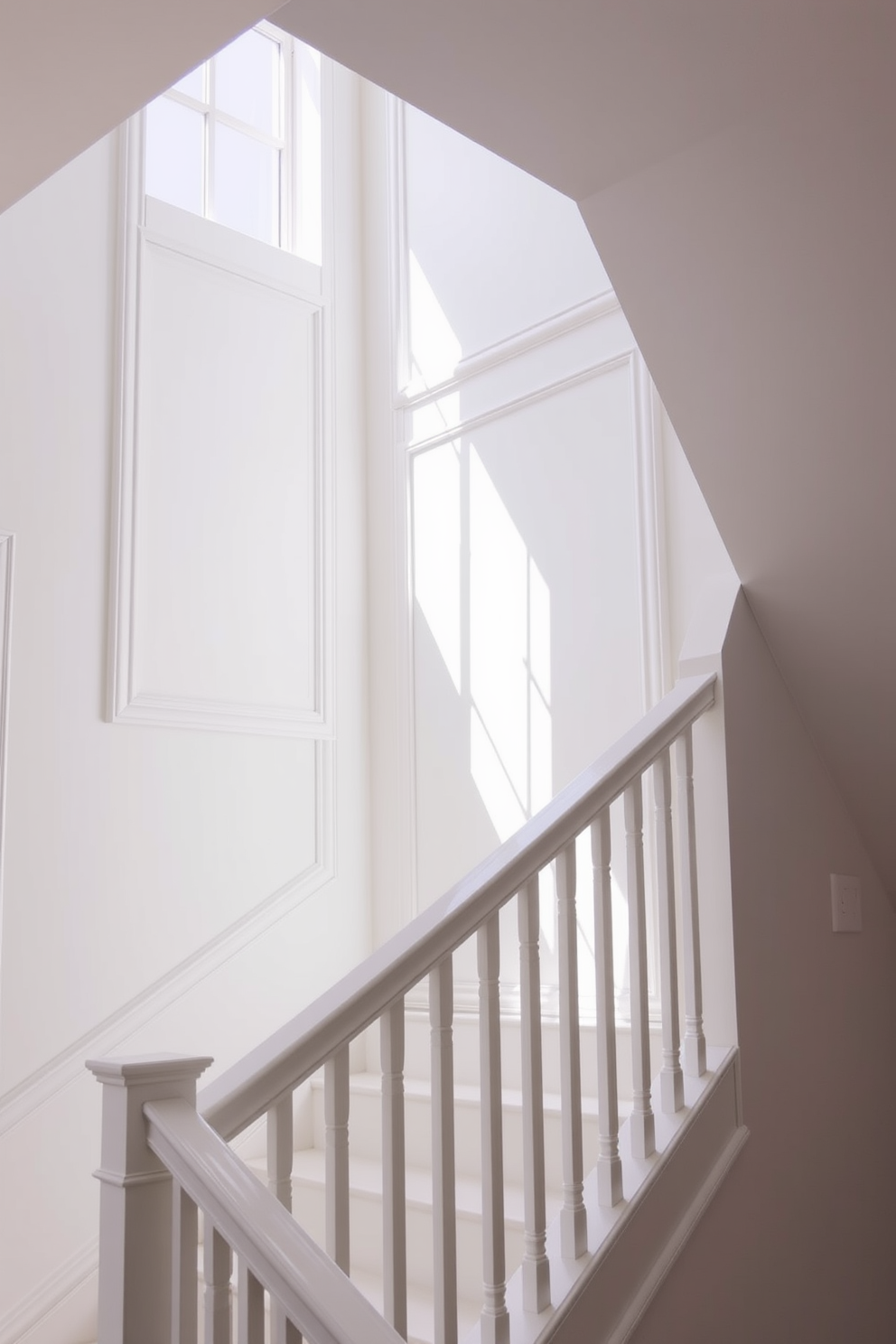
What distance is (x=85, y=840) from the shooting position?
11.0 feet

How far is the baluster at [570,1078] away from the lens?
1918 mm

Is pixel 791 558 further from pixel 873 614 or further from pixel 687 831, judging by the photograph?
pixel 687 831

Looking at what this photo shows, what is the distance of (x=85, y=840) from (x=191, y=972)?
511mm

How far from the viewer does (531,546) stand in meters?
3.68

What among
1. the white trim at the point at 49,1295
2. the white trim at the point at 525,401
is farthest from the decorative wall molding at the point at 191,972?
the white trim at the point at 525,401

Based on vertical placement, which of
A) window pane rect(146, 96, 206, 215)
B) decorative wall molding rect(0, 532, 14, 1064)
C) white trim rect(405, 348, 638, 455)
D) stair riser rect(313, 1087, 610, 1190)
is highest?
window pane rect(146, 96, 206, 215)

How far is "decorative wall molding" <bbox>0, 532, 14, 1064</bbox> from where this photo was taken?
10.5 feet

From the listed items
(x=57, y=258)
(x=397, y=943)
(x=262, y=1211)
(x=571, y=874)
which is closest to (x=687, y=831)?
(x=571, y=874)

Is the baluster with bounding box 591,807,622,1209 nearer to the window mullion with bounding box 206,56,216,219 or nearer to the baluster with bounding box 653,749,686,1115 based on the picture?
the baluster with bounding box 653,749,686,1115

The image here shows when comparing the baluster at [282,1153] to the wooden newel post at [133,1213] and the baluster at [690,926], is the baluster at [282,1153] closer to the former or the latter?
the wooden newel post at [133,1213]

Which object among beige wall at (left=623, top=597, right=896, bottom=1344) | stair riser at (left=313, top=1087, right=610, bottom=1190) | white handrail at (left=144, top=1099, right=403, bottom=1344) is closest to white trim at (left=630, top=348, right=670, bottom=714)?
beige wall at (left=623, top=597, right=896, bottom=1344)

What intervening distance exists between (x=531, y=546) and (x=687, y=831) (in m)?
1.52

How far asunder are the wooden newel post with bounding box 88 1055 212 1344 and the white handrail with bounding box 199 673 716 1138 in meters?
0.08

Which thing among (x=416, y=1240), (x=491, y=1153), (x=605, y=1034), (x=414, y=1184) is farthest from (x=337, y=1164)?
(x=414, y=1184)
